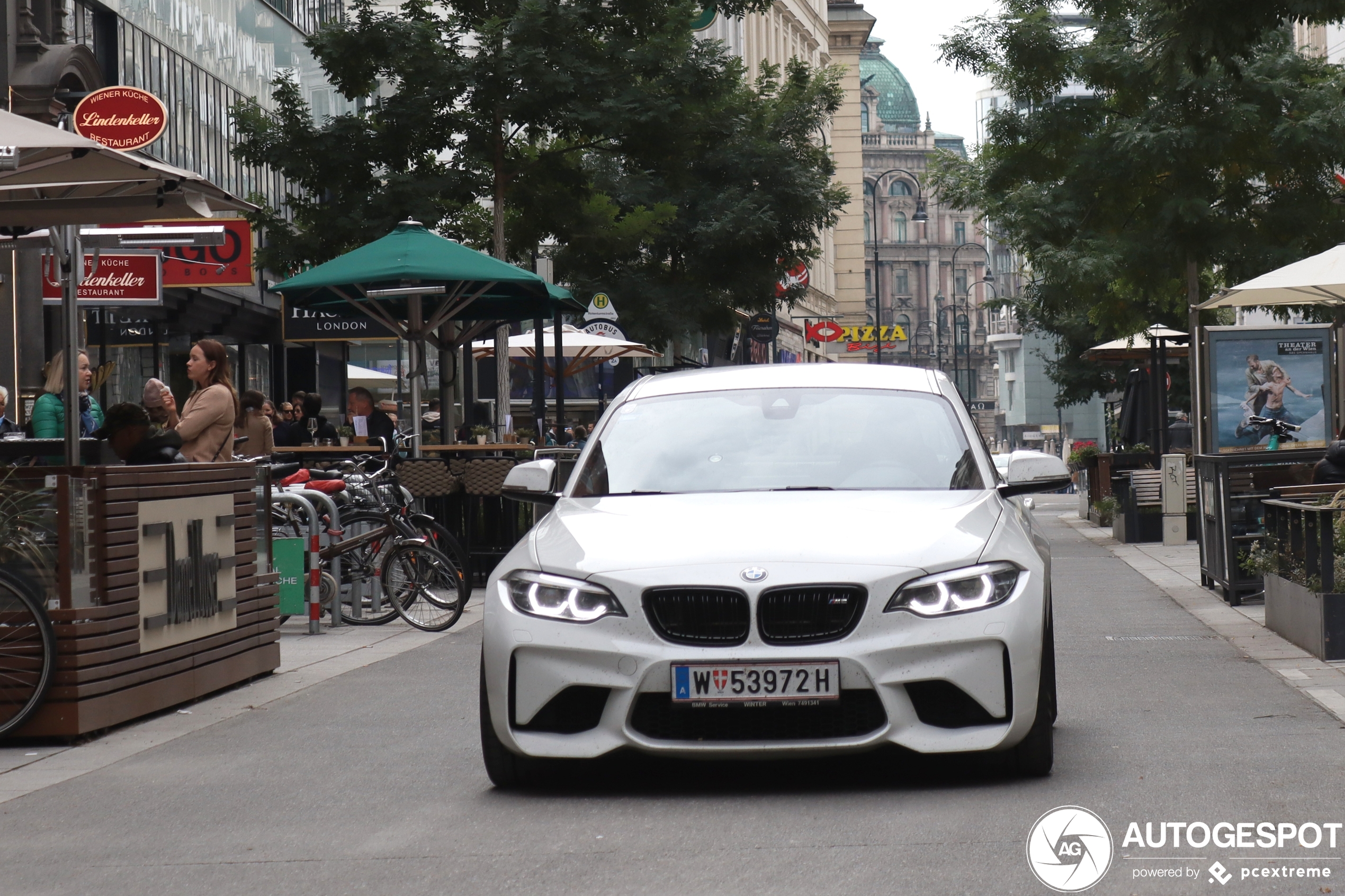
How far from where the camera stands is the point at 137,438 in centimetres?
1025

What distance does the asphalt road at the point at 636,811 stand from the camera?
5.33 metres

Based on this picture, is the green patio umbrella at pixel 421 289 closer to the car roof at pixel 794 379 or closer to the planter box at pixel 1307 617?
the planter box at pixel 1307 617

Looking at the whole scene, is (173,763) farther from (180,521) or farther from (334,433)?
(334,433)

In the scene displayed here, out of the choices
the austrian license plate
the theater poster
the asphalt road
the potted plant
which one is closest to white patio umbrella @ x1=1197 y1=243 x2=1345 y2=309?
the theater poster

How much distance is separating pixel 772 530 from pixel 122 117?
42.7 ft

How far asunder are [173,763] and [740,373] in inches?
108

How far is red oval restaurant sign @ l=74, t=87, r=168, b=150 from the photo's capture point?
17.7m

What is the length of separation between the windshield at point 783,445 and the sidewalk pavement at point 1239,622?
2.11 meters

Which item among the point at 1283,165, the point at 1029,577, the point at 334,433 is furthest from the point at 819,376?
the point at 1283,165

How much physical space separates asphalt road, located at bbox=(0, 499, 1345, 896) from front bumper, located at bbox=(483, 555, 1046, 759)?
0.20m

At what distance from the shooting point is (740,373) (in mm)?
8164

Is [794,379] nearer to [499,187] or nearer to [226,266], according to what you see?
[226,266]

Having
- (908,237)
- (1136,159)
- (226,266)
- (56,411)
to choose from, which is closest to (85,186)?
(56,411)

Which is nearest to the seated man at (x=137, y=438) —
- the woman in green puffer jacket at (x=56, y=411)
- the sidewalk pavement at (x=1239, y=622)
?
the woman in green puffer jacket at (x=56, y=411)
